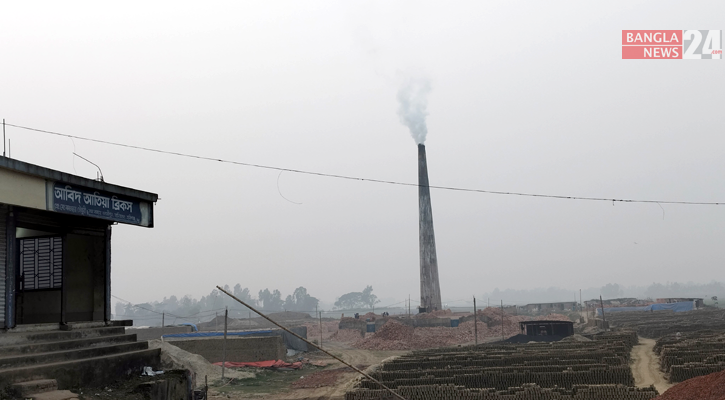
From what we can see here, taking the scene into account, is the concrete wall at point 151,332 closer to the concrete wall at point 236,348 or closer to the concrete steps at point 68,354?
the concrete wall at point 236,348

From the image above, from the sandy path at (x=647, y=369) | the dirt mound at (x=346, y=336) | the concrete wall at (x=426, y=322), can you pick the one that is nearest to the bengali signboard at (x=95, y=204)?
the sandy path at (x=647, y=369)

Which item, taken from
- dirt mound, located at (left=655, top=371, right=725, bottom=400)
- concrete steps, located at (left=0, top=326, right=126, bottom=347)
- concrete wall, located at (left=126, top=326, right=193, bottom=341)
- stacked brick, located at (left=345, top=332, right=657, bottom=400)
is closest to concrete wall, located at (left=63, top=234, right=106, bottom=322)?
concrete steps, located at (left=0, top=326, right=126, bottom=347)

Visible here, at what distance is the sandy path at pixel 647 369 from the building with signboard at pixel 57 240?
1895 cm

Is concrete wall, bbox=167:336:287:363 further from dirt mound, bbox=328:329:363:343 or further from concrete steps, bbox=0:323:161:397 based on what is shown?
dirt mound, bbox=328:329:363:343

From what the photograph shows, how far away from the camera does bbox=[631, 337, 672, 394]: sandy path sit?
74.4ft

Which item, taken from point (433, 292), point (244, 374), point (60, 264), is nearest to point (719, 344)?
point (244, 374)

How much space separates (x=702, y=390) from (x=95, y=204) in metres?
14.7

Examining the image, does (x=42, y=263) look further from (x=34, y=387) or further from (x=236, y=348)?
(x=236, y=348)

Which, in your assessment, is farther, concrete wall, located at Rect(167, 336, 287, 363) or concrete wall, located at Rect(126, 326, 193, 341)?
concrete wall, located at Rect(126, 326, 193, 341)

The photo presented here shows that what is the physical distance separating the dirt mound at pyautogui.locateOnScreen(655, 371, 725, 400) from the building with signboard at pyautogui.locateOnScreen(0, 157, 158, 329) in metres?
13.7

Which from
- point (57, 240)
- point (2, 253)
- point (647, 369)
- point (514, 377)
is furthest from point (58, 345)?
point (647, 369)

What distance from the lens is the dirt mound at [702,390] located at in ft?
43.1

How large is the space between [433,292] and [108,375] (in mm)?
70825

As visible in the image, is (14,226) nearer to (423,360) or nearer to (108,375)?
(108,375)
